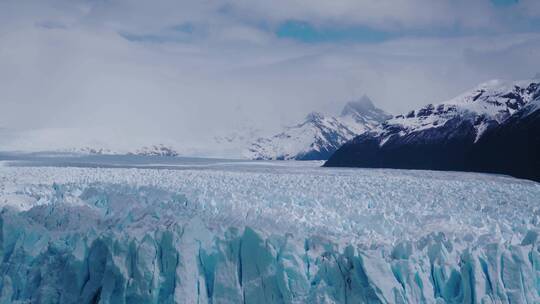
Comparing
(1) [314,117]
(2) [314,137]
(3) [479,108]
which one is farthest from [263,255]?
(1) [314,117]

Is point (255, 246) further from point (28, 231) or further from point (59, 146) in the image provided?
point (59, 146)

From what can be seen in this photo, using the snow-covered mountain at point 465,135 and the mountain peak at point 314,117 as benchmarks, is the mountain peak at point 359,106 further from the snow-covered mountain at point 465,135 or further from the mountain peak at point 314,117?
the snow-covered mountain at point 465,135

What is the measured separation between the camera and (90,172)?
16.8 meters

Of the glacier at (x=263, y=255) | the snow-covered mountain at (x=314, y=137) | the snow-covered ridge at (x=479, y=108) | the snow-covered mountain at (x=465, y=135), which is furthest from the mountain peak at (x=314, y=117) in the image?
the glacier at (x=263, y=255)

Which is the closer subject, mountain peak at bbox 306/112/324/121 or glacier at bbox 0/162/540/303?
glacier at bbox 0/162/540/303

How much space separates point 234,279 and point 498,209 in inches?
266

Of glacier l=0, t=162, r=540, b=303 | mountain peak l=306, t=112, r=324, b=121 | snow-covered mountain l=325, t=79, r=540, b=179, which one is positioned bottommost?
glacier l=0, t=162, r=540, b=303

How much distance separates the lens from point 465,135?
1264 inches

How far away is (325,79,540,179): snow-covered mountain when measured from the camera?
26.8m

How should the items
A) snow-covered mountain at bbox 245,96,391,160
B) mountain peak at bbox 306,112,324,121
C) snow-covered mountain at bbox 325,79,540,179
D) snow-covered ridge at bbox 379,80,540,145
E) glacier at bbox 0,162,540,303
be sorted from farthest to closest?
mountain peak at bbox 306,112,324,121
snow-covered mountain at bbox 245,96,391,160
snow-covered ridge at bbox 379,80,540,145
snow-covered mountain at bbox 325,79,540,179
glacier at bbox 0,162,540,303

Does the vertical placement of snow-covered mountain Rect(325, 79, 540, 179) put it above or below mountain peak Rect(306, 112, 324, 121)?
below

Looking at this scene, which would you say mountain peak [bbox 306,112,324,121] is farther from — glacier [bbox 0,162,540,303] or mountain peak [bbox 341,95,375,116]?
glacier [bbox 0,162,540,303]

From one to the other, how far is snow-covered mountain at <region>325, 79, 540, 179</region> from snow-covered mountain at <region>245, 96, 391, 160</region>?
77284mm

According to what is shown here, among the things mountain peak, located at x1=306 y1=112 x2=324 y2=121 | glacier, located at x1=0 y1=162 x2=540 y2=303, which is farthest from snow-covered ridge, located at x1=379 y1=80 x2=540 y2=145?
mountain peak, located at x1=306 y1=112 x2=324 y2=121
